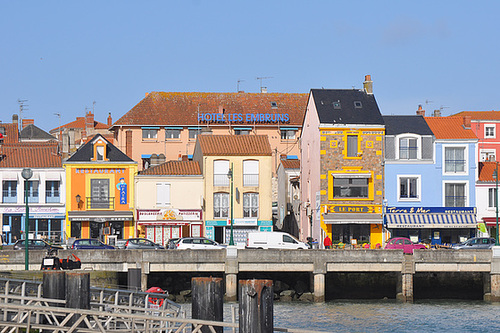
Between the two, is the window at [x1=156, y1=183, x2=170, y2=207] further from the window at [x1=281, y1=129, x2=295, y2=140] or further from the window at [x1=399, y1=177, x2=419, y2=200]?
the window at [x1=281, y1=129, x2=295, y2=140]

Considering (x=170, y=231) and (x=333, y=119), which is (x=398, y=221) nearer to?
(x=333, y=119)

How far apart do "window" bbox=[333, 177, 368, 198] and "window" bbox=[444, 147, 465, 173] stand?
5420 mm

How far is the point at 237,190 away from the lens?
2319 inches

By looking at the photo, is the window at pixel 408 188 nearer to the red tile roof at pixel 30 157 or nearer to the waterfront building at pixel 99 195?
the waterfront building at pixel 99 195

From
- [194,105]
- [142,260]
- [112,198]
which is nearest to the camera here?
[142,260]

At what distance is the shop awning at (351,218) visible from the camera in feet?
177

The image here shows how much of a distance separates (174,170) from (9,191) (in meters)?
11.0

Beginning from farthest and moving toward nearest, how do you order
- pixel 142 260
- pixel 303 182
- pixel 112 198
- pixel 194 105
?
pixel 194 105, pixel 303 182, pixel 112 198, pixel 142 260

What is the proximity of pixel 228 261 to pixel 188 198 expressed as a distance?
16.2 m

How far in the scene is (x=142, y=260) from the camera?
42500mm

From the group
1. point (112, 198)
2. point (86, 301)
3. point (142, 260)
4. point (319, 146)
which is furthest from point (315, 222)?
point (86, 301)

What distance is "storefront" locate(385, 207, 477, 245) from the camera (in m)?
54.4

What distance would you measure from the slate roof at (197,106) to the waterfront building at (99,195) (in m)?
17.6

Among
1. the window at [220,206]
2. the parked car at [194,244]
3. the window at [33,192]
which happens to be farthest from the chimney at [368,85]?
the window at [33,192]
